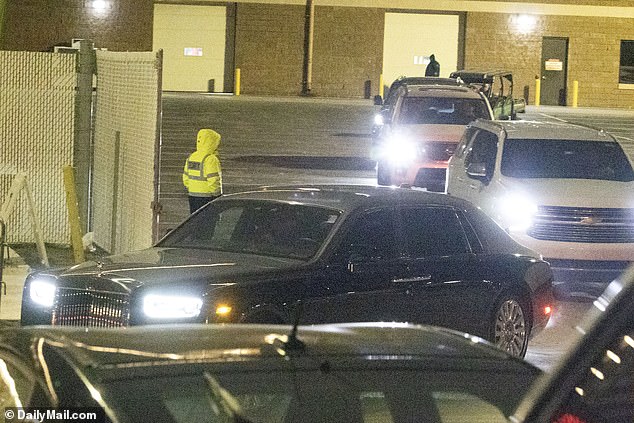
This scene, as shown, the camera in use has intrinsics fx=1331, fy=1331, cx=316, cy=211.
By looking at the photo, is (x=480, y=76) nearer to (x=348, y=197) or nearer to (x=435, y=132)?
(x=435, y=132)

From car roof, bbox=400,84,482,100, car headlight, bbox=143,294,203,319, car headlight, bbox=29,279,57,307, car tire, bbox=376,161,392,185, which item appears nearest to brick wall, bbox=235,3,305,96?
car roof, bbox=400,84,482,100

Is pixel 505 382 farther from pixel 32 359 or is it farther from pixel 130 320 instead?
pixel 130 320

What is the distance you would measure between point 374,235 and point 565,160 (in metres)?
6.61

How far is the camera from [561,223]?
14.6m

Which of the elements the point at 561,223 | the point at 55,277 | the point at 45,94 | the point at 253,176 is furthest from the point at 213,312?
the point at 253,176

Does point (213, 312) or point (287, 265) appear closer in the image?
point (213, 312)

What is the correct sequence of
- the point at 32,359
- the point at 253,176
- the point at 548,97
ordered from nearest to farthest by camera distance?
the point at 32,359
the point at 253,176
the point at 548,97

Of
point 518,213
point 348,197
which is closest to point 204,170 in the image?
point 518,213

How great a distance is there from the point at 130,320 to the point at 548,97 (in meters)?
47.8

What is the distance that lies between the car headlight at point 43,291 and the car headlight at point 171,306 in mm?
870

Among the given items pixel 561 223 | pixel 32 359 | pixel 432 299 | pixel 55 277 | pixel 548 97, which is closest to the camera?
pixel 32 359

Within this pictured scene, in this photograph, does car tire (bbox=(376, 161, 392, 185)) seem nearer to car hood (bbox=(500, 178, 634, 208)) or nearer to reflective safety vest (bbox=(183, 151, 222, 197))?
car hood (bbox=(500, 178, 634, 208))

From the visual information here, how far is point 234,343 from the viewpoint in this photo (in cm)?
421

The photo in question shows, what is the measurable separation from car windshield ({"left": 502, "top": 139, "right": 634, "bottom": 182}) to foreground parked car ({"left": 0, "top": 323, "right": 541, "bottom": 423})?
11.2m
